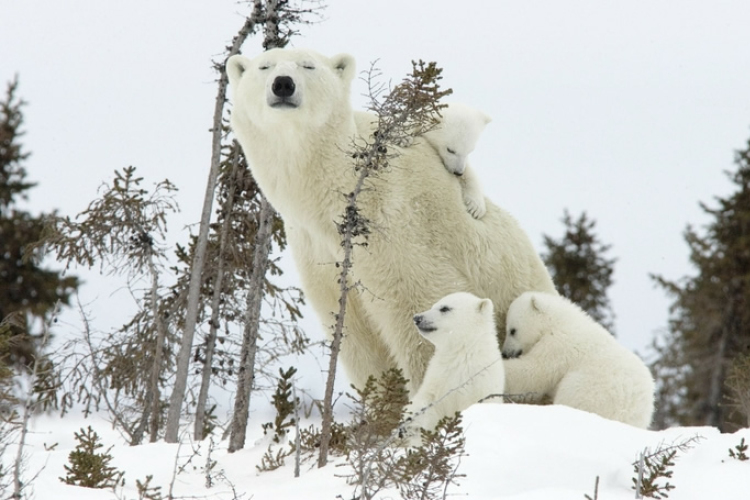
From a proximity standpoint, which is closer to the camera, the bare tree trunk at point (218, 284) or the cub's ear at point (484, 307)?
the cub's ear at point (484, 307)

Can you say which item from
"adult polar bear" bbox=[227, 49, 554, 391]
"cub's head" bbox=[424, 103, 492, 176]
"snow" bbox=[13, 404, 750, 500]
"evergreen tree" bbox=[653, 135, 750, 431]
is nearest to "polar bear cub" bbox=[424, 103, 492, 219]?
"cub's head" bbox=[424, 103, 492, 176]

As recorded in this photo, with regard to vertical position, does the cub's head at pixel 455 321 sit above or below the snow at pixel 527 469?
above

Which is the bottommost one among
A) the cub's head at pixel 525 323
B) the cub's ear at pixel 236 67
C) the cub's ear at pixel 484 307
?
the cub's ear at pixel 484 307

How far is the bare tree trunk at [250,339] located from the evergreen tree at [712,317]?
12640mm

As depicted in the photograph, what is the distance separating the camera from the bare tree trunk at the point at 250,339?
7660mm

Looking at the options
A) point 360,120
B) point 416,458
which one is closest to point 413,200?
point 360,120

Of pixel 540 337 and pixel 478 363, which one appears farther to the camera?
pixel 540 337

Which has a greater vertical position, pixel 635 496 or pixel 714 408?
pixel 714 408

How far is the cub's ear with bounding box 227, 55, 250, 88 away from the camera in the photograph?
6.96 m

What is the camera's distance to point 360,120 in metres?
7.29

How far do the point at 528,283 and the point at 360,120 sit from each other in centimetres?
200

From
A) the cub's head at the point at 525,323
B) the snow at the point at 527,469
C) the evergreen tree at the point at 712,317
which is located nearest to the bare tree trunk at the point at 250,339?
the snow at the point at 527,469

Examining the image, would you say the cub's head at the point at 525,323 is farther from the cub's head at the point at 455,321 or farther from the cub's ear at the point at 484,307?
the cub's ear at the point at 484,307

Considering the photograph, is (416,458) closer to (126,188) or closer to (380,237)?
(380,237)
